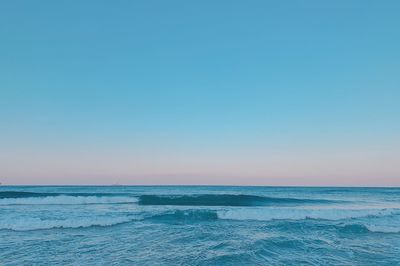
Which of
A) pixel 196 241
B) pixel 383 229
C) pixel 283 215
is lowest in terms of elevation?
pixel 283 215

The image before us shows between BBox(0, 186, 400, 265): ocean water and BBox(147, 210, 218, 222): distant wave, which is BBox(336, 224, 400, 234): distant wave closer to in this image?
BBox(0, 186, 400, 265): ocean water

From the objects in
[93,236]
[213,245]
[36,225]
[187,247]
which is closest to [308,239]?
[213,245]

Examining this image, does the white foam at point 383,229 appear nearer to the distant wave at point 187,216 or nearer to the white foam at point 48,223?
the distant wave at point 187,216

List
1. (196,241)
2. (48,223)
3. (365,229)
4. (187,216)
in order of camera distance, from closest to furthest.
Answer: (196,241)
(365,229)
(48,223)
(187,216)

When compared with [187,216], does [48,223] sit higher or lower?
higher

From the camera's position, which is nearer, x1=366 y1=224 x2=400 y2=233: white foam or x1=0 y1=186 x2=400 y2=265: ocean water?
x1=0 y1=186 x2=400 y2=265: ocean water

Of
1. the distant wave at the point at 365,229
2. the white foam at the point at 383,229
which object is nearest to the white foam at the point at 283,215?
the distant wave at the point at 365,229

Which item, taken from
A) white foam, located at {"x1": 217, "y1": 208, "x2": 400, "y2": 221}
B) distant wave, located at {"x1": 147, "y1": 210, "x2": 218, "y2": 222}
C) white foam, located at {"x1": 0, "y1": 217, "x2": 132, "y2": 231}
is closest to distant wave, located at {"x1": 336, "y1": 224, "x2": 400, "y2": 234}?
white foam, located at {"x1": 217, "y1": 208, "x2": 400, "y2": 221}

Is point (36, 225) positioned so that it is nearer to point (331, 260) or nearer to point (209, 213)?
point (209, 213)

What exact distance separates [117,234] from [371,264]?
9019 mm

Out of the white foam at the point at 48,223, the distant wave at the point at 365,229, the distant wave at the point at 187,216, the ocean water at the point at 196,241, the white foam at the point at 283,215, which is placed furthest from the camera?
the white foam at the point at 283,215

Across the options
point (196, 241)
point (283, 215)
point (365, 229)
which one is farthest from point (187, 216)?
point (365, 229)

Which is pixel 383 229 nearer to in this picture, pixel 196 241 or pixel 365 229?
pixel 365 229

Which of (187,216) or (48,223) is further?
(187,216)
